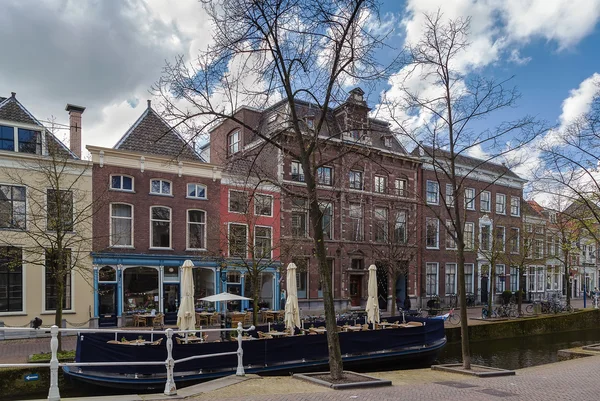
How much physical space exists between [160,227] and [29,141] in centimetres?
731

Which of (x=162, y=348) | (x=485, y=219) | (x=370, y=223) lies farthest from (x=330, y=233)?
(x=162, y=348)

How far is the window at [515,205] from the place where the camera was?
139 feet

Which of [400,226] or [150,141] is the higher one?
[150,141]

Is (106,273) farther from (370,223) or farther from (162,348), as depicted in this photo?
(370,223)

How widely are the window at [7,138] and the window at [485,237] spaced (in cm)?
2800

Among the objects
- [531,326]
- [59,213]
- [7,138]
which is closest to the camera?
[59,213]

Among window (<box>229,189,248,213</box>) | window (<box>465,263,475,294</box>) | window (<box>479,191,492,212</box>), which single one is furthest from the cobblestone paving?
window (<box>479,191,492,212</box>)

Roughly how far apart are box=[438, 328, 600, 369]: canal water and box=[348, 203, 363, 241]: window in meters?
11.5

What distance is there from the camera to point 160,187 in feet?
81.0

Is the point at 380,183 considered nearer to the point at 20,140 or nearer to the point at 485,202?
the point at 485,202

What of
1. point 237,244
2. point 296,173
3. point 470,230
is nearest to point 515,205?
point 470,230

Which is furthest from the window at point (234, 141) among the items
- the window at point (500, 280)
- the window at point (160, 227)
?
the window at point (500, 280)

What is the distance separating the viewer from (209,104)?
1019 centimetres

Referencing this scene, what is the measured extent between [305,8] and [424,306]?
96.5 feet
